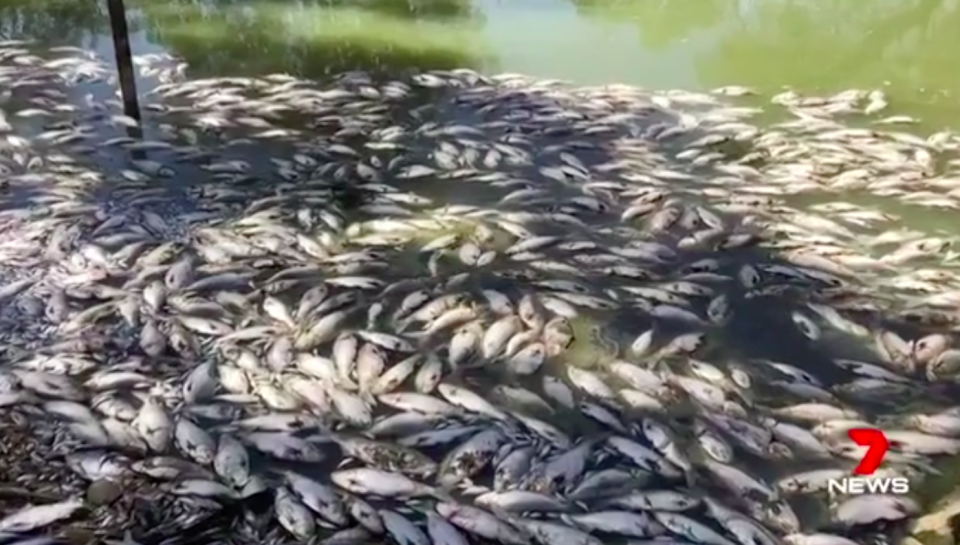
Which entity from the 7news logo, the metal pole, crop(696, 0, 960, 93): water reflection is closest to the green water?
crop(696, 0, 960, 93): water reflection

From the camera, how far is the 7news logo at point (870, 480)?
102 inches

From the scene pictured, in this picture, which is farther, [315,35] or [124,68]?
[315,35]

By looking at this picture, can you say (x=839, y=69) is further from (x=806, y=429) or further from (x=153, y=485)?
(x=153, y=485)

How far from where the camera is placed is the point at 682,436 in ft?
9.06

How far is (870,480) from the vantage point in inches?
104

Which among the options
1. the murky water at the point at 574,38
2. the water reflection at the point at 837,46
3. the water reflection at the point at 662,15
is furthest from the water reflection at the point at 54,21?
the water reflection at the point at 837,46

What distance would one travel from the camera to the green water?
541 cm

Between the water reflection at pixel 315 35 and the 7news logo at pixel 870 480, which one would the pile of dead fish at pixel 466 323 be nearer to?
the 7news logo at pixel 870 480

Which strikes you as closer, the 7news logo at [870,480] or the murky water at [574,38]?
the 7news logo at [870,480]

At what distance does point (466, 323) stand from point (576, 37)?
10.7 ft

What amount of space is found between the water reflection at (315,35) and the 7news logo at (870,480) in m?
3.47

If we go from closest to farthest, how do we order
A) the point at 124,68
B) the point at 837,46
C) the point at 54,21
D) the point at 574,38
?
the point at 124,68 < the point at 837,46 < the point at 574,38 < the point at 54,21

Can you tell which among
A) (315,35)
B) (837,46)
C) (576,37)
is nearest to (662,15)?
(576,37)

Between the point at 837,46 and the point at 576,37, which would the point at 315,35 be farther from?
the point at 837,46
